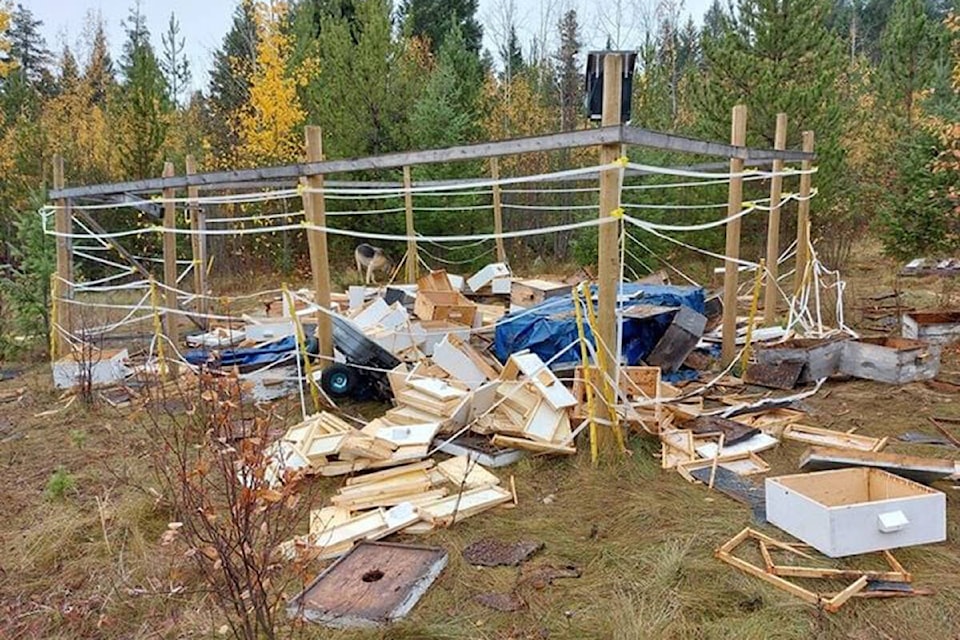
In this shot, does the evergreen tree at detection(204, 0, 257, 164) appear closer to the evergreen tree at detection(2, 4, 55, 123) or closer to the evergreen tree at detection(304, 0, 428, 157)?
the evergreen tree at detection(304, 0, 428, 157)

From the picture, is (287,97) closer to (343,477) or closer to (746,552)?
(343,477)

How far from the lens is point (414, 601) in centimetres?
314

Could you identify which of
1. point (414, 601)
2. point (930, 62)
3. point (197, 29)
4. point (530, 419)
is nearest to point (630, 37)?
point (930, 62)

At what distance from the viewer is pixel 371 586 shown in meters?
3.21

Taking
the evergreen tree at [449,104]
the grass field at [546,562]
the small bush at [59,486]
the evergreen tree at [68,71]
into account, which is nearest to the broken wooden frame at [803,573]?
the grass field at [546,562]

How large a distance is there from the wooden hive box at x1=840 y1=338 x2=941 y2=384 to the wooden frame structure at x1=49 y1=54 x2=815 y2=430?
1028 mm

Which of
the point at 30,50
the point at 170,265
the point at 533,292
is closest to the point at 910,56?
the point at 533,292

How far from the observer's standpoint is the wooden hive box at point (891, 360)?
19.9ft

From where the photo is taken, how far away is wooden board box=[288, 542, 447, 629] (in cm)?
298

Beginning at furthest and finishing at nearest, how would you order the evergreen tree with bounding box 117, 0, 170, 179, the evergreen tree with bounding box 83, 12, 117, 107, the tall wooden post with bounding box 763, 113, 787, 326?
the evergreen tree with bounding box 83, 12, 117, 107
the evergreen tree with bounding box 117, 0, 170, 179
the tall wooden post with bounding box 763, 113, 787, 326

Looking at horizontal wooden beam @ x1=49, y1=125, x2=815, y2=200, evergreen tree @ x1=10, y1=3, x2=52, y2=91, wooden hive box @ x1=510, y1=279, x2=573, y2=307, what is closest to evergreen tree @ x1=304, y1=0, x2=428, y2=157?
wooden hive box @ x1=510, y1=279, x2=573, y2=307

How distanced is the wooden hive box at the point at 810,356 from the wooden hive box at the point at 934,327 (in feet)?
4.29

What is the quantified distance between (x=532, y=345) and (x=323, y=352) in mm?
1838

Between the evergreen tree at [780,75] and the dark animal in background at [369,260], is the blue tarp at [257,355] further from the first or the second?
the evergreen tree at [780,75]
